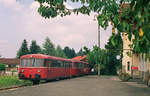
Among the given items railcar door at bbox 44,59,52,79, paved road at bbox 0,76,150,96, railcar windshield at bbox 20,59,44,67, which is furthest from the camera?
railcar door at bbox 44,59,52,79

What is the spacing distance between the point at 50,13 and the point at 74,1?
7.18 ft

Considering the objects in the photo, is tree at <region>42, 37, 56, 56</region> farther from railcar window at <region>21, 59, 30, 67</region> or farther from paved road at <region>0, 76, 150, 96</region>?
paved road at <region>0, 76, 150, 96</region>

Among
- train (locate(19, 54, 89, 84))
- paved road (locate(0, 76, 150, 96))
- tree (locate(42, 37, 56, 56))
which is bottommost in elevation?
paved road (locate(0, 76, 150, 96))

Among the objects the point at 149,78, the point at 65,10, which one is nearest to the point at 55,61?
the point at 149,78

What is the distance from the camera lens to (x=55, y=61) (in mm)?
24109

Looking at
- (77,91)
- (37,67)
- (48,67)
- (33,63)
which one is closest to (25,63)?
(33,63)

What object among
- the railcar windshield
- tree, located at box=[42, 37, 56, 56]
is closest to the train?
the railcar windshield

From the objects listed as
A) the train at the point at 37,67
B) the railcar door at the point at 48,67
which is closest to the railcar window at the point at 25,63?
the train at the point at 37,67

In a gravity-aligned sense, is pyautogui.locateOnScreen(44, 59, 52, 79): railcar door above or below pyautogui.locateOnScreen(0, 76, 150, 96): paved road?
above

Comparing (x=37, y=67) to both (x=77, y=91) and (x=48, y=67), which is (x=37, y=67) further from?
(x=77, y=91)

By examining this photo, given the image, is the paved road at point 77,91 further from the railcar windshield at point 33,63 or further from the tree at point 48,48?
the tree at point 48,48

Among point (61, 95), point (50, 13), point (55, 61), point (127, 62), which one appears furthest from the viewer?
point (127, 62)

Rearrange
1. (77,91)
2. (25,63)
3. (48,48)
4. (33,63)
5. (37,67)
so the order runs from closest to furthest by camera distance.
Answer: (77,91)
(37,67)
(33,63)
(25,63)
(48,48)

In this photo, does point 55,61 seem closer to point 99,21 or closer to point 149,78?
point 149,78
